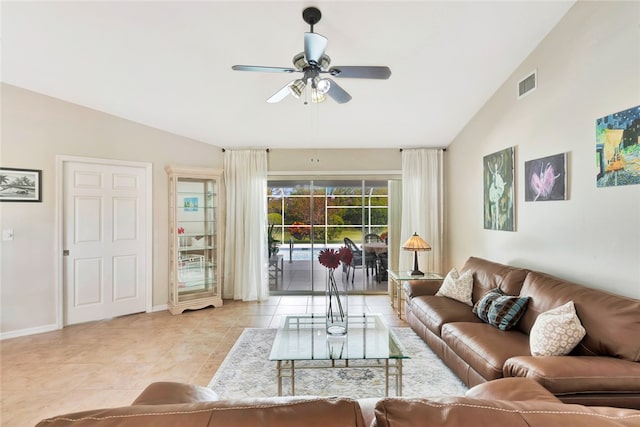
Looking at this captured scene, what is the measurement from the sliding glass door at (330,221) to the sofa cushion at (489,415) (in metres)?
4.81

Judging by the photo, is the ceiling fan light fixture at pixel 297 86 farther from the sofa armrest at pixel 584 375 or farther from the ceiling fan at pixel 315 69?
the sofa armrest at pixel 584 375

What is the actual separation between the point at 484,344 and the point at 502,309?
1.66ft

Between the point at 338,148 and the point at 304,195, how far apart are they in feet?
3.39

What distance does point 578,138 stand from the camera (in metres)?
2.54

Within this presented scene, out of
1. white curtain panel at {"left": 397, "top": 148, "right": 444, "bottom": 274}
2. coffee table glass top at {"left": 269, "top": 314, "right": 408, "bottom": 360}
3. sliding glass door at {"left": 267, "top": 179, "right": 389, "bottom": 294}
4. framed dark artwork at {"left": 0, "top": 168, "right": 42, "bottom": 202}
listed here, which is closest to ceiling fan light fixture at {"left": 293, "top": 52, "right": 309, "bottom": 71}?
coffee table glass top at {"left": 269, "top": 314, "right": 408, "bottom": 360}

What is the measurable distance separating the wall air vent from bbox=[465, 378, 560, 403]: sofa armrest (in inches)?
112

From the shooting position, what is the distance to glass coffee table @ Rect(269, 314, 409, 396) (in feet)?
7.36

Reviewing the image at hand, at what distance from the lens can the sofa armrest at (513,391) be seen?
4.38 feet

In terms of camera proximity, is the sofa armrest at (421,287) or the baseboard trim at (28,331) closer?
the baseboard trim at (28,331)

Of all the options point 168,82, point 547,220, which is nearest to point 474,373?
point 547,220

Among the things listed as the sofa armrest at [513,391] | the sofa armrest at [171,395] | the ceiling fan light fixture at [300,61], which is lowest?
the sofa armrest at [171,395]

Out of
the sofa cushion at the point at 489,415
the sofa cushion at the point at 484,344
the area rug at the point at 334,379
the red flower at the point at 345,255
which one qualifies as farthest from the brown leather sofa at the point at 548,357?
the sofa cushion at the point at 489,415

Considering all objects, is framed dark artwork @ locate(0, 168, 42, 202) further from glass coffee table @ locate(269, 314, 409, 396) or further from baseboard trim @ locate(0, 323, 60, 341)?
glass coffee table @ locate(269, 314, 409, 396)

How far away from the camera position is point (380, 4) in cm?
240
